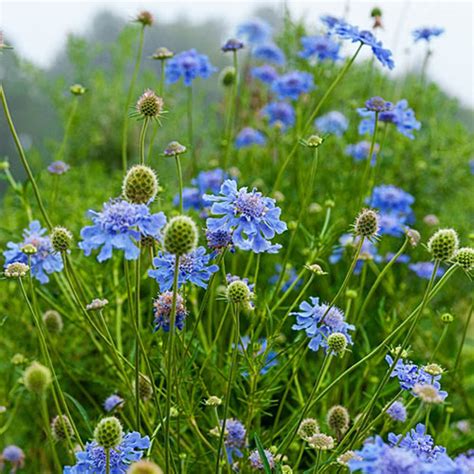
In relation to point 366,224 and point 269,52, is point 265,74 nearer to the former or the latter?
point 269,52

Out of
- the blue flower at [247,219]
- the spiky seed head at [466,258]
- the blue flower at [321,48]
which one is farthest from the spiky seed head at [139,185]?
the blue flower at [321,48]

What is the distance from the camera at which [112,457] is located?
73 centimetres

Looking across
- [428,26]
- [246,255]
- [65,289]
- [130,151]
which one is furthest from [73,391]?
[130,151]

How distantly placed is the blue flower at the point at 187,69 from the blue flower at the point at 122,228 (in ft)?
2.40

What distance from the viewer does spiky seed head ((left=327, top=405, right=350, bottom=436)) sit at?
2.97 feet

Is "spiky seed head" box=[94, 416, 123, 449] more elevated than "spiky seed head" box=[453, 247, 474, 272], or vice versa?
"spiky seed head" box=[453, 247, 474, 272]

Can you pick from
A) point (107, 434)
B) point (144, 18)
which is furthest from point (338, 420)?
point (144, 18)

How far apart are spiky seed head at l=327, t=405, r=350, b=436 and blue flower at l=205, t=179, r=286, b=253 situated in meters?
0.24

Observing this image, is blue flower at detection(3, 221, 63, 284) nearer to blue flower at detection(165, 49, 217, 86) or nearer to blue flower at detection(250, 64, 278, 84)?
blue flower at detection(165, 49, 217, 86)

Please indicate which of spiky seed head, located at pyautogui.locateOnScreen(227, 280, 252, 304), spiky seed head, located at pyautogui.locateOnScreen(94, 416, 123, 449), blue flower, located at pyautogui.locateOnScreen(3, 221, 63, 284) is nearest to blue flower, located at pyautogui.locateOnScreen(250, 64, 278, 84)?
blue flower, located at pyautogui.locateOnScreen(3, 221, 63, 284)

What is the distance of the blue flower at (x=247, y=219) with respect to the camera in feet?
2.57

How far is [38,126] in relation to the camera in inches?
141

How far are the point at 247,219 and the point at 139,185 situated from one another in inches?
6.2

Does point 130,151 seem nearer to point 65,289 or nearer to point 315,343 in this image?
point 65,289
